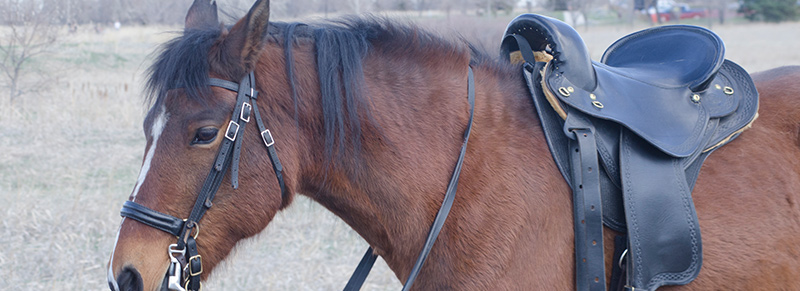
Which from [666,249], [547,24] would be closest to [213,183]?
[547,24]

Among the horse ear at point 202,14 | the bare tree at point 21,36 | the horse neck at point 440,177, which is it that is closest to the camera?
the horse neck at point 440,177

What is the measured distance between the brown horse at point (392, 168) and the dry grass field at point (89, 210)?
0.36 metres

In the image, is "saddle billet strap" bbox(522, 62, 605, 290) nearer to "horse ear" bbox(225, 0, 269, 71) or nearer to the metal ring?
the metal ring

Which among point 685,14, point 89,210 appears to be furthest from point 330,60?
point 685,14

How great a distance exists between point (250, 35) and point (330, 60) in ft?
0.91

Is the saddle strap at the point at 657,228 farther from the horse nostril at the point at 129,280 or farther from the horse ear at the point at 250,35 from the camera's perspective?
the horse nostril at the point at 129,280

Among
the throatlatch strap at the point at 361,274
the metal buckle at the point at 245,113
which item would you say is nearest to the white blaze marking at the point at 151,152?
the metal buckle at the point at 245,113

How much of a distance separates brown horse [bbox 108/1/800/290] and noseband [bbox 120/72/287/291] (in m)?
0.03

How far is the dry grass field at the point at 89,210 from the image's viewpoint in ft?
14.0

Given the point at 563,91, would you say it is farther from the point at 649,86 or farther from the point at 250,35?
the point at 250,35

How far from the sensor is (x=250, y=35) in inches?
68.9

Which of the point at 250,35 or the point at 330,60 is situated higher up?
the point at 250,35

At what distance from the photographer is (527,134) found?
77.3 inches

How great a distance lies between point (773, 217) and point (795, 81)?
2.53 feet
